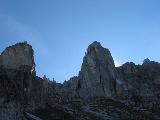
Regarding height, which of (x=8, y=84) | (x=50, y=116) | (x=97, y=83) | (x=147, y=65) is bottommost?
(x=50, y=116)

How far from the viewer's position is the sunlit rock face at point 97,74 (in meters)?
156

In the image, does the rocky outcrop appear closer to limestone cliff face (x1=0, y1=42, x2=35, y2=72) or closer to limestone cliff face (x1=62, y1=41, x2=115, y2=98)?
limestone cliff face (x1=0, y1=42, x2=35, y2=72)

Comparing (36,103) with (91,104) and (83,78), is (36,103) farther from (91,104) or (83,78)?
(83,78)

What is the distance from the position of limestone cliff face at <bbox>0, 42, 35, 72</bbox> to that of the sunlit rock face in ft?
101

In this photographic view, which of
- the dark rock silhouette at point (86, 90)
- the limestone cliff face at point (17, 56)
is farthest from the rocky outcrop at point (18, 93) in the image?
the limestone cliff face at point (17, 56)

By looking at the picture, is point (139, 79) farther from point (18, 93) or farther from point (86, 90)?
point (18, 93)

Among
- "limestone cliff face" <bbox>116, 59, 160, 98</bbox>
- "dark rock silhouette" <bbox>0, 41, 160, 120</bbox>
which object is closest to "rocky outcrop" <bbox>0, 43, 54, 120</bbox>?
"dark rock silhouette" <bbox>0, 41, 160, 120</bbox>

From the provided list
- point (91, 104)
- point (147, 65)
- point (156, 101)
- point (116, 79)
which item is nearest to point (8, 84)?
point (91, 104)

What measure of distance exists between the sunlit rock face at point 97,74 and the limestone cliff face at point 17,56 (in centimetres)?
3082

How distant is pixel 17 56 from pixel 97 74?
39869mm

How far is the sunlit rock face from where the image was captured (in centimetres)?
15575

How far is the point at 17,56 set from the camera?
461ft

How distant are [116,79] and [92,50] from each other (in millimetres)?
19040

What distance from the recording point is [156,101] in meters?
143
